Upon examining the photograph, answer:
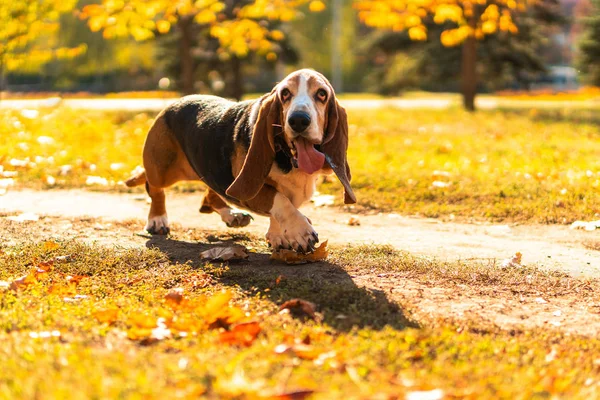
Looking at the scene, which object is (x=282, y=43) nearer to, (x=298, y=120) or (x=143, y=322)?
(x=298, y=120)

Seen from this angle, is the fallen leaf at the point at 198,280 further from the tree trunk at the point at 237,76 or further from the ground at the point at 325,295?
the tree trunk at the point at 237,76

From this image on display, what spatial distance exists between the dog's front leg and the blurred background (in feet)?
19.1

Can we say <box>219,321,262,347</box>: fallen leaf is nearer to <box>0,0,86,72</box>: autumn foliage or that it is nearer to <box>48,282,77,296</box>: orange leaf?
<box>48,282,77,296</box>: orange leaf

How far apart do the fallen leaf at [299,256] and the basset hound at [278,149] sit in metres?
0.08

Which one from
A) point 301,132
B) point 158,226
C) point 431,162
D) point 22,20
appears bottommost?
point 431,162

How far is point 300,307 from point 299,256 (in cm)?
108

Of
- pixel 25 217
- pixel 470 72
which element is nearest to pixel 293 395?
pixel 25 217

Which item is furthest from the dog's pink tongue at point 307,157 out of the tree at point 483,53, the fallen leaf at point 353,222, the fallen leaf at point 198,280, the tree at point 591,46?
the tree at point 483,53

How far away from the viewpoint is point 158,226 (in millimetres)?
6043

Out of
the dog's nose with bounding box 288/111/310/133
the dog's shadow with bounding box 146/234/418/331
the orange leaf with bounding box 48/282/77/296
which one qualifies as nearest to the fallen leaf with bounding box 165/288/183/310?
the dog's shadow with bounding box 146/234/418/331

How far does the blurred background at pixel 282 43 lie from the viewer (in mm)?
10938

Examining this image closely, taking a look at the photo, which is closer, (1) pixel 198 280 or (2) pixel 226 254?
(1) pixel 198 280

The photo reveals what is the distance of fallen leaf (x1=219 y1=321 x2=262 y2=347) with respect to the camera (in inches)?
128

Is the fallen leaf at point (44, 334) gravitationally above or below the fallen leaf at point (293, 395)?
below
